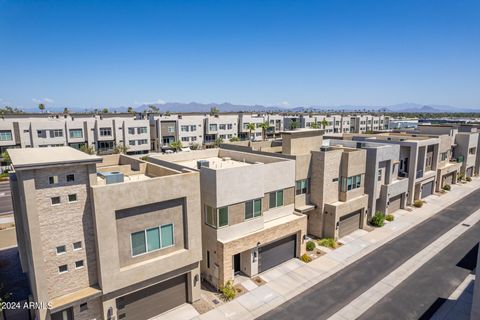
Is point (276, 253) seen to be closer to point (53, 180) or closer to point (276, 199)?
point (276, 199)

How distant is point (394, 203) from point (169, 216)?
103 ft

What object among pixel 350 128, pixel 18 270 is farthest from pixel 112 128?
pixel 350 128

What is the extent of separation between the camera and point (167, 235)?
60.5ft

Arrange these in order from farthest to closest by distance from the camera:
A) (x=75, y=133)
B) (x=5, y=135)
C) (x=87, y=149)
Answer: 1. (x=75, y=133)
2. (x=87, y=149)
3. (x=5, y=135)

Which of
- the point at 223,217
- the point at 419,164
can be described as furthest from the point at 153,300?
the point at 419,164

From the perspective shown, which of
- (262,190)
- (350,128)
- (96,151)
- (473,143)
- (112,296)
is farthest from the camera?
(350,128)

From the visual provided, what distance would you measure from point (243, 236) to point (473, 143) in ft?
174

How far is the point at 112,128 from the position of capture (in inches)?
2692

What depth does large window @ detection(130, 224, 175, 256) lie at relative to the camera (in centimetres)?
1727

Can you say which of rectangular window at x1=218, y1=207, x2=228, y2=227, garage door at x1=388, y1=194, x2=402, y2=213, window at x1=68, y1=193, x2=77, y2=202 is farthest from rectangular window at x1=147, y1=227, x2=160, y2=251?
garage door at x1=388, y1=194, x2=402, y2=213

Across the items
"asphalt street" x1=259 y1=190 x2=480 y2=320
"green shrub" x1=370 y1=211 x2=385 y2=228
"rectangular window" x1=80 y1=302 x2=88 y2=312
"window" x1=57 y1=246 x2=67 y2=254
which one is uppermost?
"window" x1=57 y1=246 x2=67 y2=254

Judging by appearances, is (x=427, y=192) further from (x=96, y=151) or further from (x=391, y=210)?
(x=96, y=151)

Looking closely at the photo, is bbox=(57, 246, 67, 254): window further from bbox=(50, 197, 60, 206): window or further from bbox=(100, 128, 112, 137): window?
bbox=(100, 128, 112, 137): window

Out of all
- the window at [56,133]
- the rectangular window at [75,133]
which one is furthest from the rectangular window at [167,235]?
the rectangular window at [75,133]
